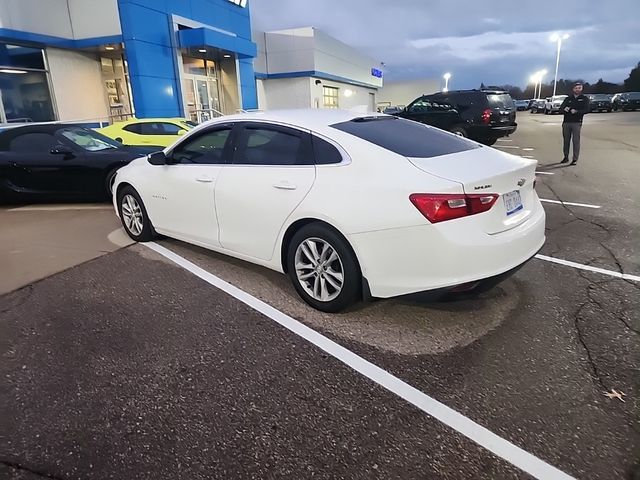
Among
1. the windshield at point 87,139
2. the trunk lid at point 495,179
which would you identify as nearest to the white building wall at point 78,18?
the windshield at point 87,139

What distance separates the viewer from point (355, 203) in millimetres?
3260

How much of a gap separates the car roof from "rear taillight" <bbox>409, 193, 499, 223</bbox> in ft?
3.91

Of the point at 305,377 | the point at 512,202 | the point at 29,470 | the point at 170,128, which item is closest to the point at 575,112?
the point at 512,202

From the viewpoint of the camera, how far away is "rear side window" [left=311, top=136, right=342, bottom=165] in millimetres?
3531

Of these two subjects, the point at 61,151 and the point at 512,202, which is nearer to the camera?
the point at 512,202

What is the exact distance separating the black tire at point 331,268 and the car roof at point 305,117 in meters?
0.92

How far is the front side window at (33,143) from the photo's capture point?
301 inches

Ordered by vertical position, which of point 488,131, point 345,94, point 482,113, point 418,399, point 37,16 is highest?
point 37,16

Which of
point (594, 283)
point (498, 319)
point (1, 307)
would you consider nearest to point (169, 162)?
point (1, 307)

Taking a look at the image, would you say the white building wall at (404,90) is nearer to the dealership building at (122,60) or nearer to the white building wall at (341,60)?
the white building wall at (341,60)

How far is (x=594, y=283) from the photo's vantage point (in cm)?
410

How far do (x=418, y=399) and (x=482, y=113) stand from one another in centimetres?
1269

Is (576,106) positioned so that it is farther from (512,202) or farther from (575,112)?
(512,202)

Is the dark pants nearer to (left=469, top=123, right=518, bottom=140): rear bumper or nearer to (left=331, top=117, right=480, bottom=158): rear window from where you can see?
(left=469, top=123, right=518, bottom=140): rear bumper
